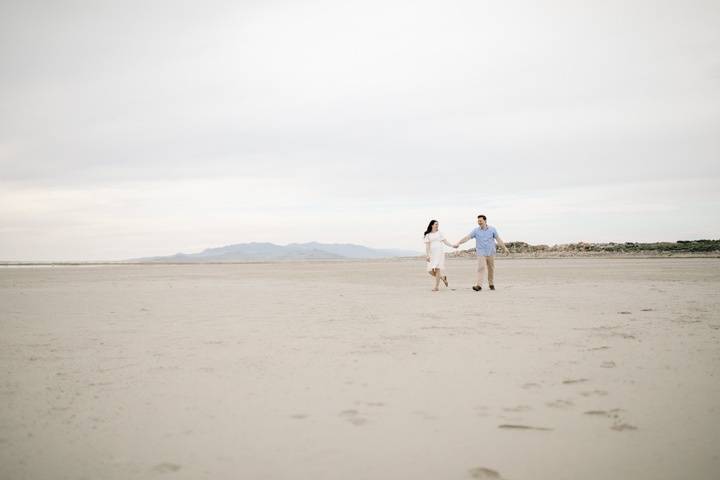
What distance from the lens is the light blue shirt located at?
14773mm

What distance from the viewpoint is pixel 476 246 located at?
15359mm

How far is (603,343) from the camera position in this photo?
20.4ft

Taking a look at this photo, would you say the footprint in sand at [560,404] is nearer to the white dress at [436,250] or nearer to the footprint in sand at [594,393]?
the footprint in sand at [594,393]

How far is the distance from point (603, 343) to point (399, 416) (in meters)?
3.70

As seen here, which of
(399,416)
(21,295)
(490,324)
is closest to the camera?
(399,416)

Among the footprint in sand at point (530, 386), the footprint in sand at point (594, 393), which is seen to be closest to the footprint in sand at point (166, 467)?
the footprint in sand at point (530, 386)

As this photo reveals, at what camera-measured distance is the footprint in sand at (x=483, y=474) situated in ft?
9.89

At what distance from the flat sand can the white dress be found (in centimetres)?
647

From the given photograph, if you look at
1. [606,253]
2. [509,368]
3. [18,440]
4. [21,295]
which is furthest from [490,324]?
[606,253]

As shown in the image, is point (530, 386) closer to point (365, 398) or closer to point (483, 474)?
point (365, 398)

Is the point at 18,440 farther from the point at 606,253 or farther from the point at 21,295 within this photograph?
the point at 606,253

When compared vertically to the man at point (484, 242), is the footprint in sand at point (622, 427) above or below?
below

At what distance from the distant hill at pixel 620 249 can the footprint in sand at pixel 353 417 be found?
4238 centimetres

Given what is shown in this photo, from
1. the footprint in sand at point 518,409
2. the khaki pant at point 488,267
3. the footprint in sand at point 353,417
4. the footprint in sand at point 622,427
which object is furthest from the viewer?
the khaki pant at point 488,267
